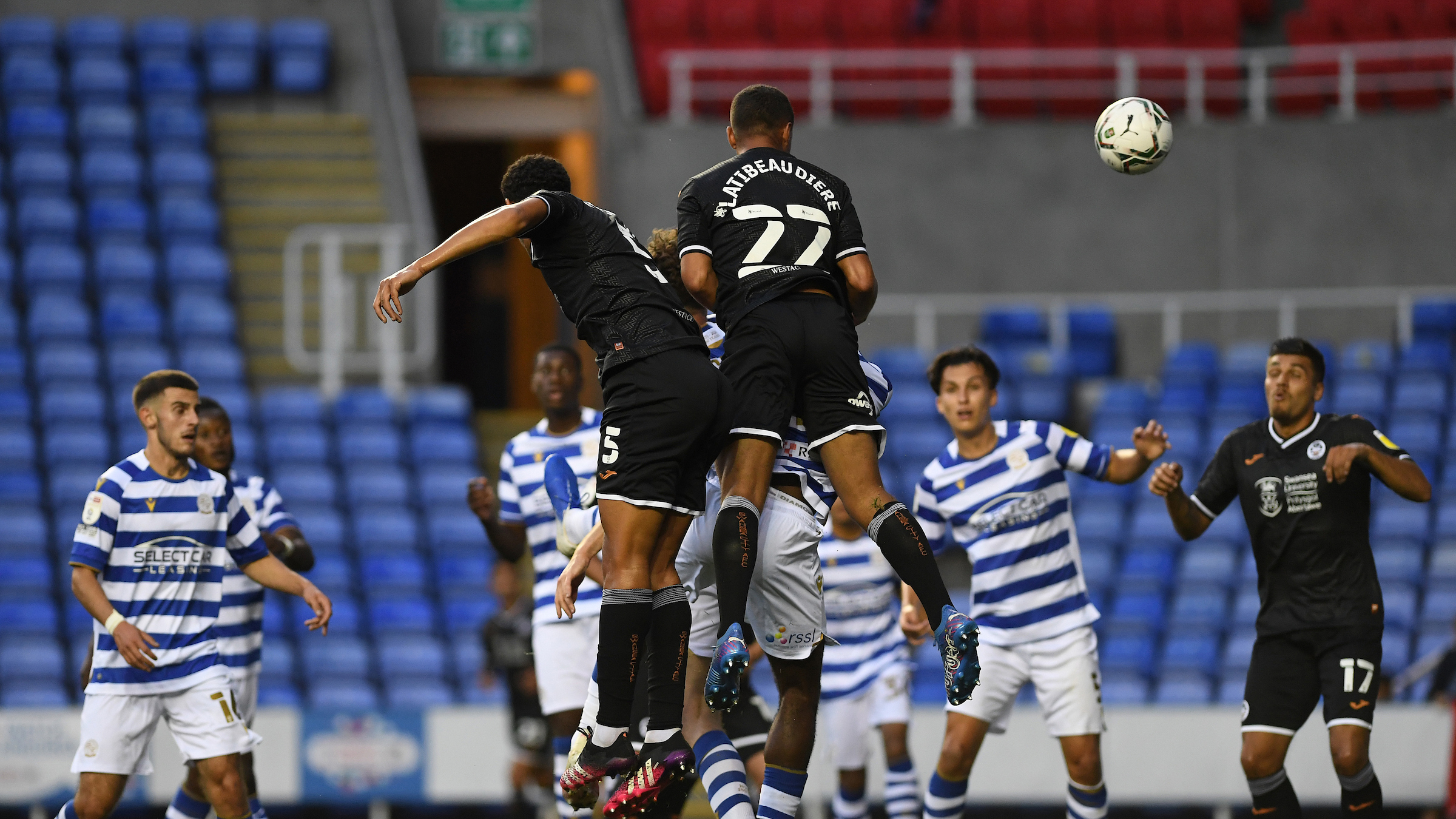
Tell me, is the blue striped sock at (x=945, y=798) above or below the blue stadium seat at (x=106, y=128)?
below

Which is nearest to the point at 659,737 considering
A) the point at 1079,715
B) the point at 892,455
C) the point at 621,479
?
the point at 621,479

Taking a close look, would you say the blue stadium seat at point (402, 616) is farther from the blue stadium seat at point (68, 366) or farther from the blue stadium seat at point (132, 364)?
the blue stadium seat at point (68, 366)

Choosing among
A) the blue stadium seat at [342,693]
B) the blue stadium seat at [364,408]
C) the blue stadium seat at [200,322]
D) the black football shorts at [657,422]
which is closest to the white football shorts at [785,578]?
the black football shorts at [657,422]

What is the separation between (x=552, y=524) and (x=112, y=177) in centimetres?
1071

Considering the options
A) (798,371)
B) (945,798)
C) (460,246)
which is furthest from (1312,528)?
(460,246)

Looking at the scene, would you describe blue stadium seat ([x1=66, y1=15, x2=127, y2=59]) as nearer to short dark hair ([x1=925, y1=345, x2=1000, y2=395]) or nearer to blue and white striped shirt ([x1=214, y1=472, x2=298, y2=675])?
blue and white striped shirt ([x1=214, y1=472, x2=298, y2=675])

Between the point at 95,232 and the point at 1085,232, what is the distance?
420 inches

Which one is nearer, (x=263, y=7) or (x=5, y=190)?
(x=5, y=190)

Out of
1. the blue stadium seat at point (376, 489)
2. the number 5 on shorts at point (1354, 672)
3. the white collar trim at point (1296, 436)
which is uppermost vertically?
the white collar trim at point (1296, 436)

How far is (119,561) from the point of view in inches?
291

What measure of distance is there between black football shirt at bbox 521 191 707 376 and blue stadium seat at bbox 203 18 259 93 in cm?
1359

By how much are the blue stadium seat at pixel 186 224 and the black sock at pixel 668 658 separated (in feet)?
40.8

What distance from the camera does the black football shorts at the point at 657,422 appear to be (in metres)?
5.96

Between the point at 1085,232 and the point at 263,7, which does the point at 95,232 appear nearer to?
the point at 263,7
